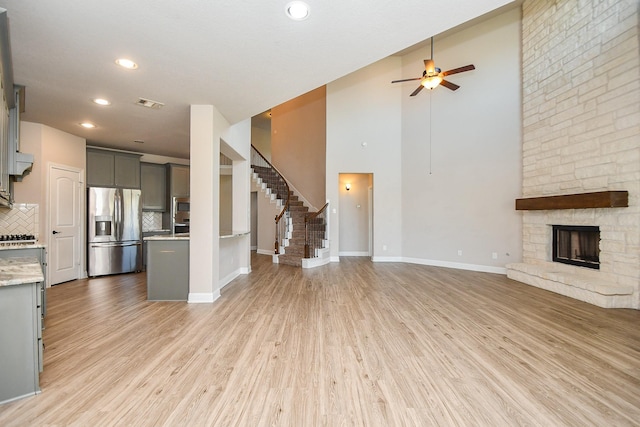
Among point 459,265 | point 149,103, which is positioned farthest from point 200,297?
point 459,265

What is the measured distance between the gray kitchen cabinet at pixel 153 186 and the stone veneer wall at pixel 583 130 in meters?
7.73

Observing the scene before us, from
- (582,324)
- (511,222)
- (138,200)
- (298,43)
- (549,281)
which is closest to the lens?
(298,43)

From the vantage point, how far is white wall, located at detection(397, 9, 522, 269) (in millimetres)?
5930

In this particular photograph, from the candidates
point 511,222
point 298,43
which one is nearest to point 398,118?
point 511,222

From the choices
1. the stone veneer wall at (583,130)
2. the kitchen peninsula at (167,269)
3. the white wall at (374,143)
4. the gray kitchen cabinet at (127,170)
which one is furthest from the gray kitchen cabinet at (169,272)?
the stone veneer wall at (583,130)

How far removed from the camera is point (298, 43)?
250 centimetres

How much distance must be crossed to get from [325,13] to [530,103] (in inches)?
205

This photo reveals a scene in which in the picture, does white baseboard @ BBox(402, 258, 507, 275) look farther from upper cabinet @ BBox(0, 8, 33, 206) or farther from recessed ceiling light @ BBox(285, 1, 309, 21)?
upper cabinet @ BBox(0, 8, 33, 206)

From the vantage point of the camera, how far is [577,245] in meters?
4.78

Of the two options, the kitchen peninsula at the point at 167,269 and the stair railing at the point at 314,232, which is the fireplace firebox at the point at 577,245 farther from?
the kitchen peninsula at the point at 167,269

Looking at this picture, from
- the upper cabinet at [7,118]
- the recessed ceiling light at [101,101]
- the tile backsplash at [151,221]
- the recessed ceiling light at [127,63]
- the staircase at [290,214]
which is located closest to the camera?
the upper cabinet at [7,118]

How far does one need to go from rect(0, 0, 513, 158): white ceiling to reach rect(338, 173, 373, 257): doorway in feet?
17.1

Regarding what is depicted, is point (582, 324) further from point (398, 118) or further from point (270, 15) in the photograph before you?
point (398, 118)

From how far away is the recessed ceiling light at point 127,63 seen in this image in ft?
9.29
